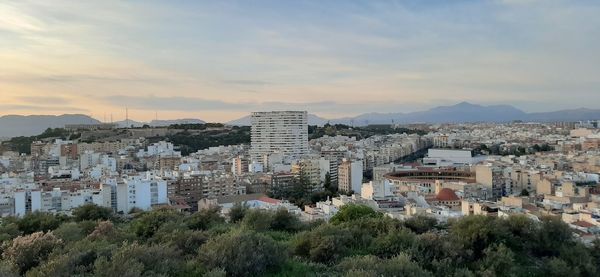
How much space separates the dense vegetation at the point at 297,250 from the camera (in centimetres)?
595

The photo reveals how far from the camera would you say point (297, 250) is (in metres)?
8.23

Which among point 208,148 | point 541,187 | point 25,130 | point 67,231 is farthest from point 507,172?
point 25,130

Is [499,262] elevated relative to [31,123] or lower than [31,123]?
lower

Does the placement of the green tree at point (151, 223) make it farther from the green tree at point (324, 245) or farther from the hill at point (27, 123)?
the hill at point (27, 123)

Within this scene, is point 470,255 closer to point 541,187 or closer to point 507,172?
point 541,187

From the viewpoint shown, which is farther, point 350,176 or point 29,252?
point 350,176

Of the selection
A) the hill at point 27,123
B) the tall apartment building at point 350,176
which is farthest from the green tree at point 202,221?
the hill at point 27,123

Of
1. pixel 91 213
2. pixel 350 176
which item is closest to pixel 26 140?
pixel 350 176

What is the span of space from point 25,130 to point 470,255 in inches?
4016

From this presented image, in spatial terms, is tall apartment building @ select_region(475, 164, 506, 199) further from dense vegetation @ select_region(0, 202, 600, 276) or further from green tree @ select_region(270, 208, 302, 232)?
green tree @ select_region(270, 208, 302, 232)

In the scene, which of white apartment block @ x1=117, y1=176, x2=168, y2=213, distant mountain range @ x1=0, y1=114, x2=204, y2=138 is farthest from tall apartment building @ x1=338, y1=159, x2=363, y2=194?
distant mountain range @ x1=0, y1=114, x2=204, y2=138

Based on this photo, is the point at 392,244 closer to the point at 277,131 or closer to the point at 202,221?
the point at 202,221

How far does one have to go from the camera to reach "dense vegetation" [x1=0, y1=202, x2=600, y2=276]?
234 inches

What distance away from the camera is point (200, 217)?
1212 centimetres
